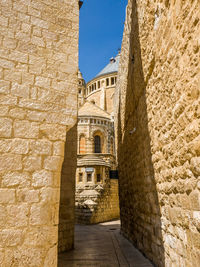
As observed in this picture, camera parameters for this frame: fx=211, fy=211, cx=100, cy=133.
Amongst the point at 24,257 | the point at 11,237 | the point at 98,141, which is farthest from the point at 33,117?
the point at 98,141

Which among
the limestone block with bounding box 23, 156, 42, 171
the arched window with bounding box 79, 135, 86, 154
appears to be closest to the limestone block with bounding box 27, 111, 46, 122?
the limestone block with bounding box 23, 156, 42, 171

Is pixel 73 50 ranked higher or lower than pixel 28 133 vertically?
higher

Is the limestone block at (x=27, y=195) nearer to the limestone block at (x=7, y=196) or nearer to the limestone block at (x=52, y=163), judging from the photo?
the limestone block at (x=7, y=196)

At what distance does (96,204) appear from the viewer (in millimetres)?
13141

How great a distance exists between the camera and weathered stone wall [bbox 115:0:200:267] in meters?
2.31

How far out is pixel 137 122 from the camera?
535 centimetres

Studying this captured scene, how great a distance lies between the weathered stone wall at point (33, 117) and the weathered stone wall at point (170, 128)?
1.41m

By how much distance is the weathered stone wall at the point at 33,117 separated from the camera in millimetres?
2580

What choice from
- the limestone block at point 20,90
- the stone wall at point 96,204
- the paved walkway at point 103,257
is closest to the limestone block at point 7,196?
the limestone block at point 20,90

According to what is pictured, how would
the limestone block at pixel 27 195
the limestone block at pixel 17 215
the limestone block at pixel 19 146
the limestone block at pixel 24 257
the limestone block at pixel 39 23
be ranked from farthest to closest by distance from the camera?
the limestone block at pixel 39 23, the limestone block at pixel 19 146, the limestone block at pixel 27 195, the limestone block at pixel 17 215, the limestone block at pixel 24 257

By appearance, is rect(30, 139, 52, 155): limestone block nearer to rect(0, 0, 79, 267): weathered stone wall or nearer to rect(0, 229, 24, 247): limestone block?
rect(0, 0, 79, 267): weathered stone wall

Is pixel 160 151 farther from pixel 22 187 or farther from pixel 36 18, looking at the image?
pixel 36 18

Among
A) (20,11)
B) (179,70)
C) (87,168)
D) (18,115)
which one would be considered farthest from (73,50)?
(87,168)

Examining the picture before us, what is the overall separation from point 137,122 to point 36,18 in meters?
3.20
